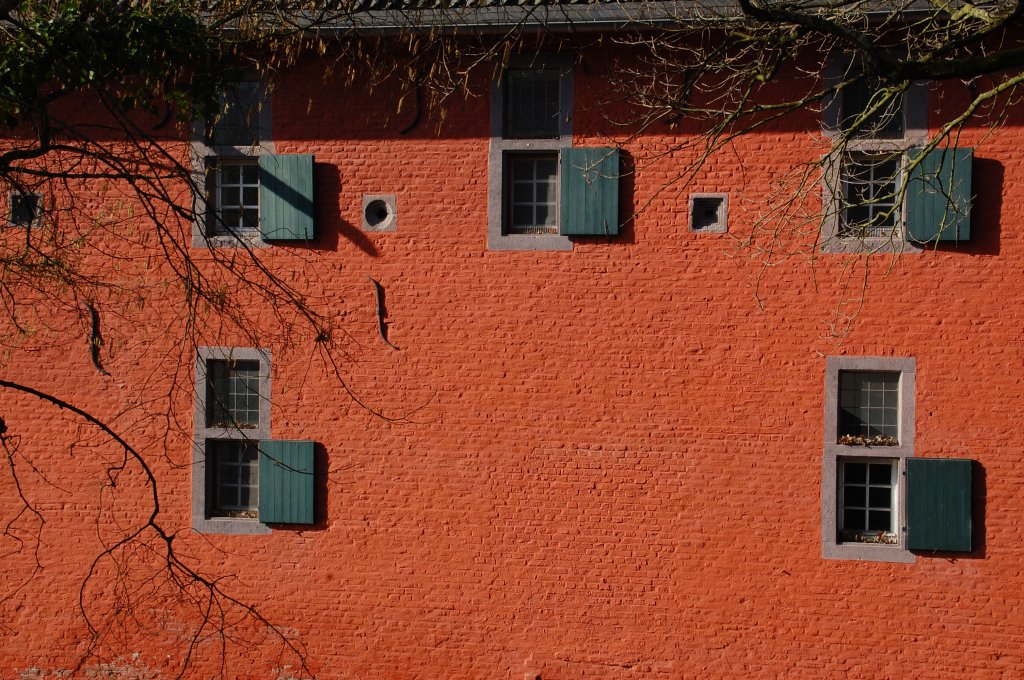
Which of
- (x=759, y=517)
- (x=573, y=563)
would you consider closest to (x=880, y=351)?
(x=759, y=517)

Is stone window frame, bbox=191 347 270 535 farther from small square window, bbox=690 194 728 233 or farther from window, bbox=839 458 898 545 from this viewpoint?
window, bbox=839 458 898 545

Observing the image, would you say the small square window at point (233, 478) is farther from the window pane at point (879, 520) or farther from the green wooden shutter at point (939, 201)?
the green wooden shutter at point (939, 201)

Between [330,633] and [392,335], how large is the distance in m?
2.50

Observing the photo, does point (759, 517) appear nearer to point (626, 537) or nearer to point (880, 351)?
point (626, 537)

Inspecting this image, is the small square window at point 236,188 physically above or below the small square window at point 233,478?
above

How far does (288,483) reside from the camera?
7688mm

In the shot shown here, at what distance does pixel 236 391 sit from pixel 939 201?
227 inches

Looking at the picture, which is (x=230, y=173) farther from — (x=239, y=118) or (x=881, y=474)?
(x=881, y=474)

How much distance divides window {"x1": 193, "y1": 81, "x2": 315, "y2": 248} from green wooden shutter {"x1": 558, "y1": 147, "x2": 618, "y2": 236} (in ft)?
6.73

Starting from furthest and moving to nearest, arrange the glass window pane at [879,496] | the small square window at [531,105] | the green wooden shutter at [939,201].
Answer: the small square window at [531,105] → the glass window pane at [879,496] → the green wooden shutter at [939,201]

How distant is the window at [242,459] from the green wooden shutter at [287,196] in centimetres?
101

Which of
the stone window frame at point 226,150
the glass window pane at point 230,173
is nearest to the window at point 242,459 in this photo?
the stone window frame at point 226,150

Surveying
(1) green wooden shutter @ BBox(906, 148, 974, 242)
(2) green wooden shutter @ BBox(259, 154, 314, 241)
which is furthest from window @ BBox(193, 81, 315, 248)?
(1) green wooden shutter @ BBox(906, 148, 974, 242)

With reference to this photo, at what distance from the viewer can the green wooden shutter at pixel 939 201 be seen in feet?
22.7
